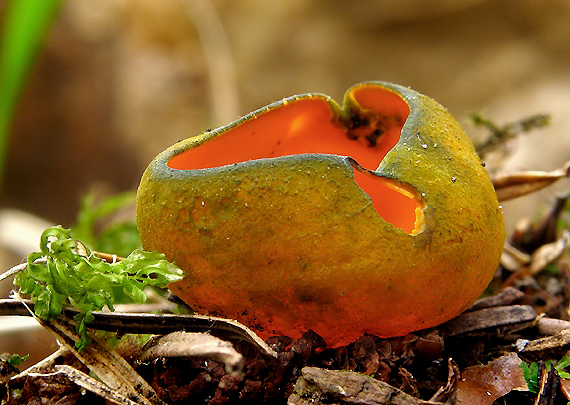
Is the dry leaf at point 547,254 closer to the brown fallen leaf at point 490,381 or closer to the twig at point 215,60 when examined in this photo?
the brown fallen leaf at point 490,381

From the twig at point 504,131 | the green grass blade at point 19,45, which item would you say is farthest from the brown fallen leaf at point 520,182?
the green grass blade at point 19,45

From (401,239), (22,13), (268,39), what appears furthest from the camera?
(268,39)

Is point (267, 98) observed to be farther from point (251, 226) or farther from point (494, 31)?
point (251, 226)

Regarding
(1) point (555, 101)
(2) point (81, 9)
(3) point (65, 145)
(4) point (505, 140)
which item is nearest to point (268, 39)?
(2) point (81, 9)

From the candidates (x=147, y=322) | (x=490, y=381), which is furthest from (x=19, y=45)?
(x=490, y=381)

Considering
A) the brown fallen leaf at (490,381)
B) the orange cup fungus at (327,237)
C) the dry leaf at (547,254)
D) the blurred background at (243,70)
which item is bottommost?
the brown fallen leaf at (490,381)
